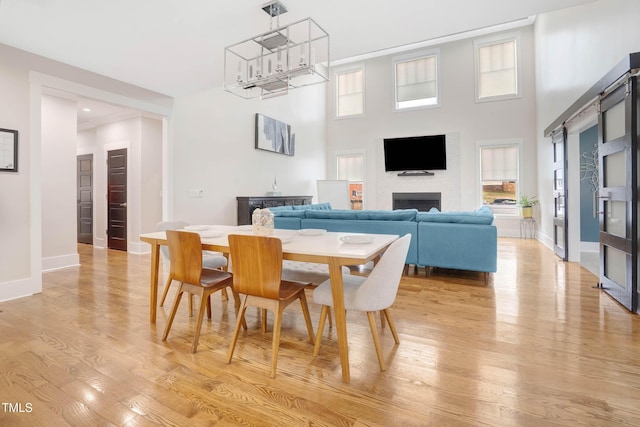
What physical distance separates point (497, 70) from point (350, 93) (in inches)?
154

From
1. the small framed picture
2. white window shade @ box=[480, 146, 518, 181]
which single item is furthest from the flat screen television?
the small framed picture

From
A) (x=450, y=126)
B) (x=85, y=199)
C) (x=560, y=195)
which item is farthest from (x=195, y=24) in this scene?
(x=450, y=126)

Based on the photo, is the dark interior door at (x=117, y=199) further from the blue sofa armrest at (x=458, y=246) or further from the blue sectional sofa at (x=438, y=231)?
the blue sofa armrest at (x=458, y=246)

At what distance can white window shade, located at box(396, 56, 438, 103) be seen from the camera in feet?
27.2

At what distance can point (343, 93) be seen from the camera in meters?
9.50

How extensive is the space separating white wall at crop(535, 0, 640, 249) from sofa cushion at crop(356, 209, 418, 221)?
2.59 metres

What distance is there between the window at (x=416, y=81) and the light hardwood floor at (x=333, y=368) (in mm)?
6672

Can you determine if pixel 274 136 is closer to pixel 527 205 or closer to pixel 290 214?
pixel 290 214

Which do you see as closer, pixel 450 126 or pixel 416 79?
pixel 450 126

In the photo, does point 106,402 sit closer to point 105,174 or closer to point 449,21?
point 449,21

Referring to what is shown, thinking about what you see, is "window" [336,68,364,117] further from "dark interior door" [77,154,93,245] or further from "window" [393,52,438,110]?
"dark interior door" [77,154,93,245]

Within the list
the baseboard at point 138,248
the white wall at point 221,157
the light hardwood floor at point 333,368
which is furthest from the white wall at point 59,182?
the light hardwood floor at point 333,368

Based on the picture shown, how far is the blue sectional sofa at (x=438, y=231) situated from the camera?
11.7ft

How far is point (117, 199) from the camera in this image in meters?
6.07
